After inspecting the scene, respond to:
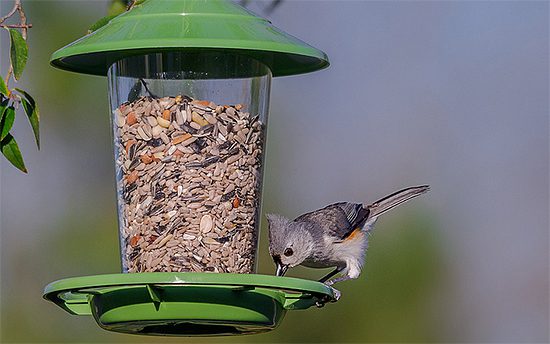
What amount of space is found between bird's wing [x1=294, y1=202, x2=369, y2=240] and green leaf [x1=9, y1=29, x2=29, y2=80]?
2.72 meters

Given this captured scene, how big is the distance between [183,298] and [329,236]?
2.65 metres

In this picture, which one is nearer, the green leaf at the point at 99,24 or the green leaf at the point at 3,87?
the green leaf at the point at 3,87

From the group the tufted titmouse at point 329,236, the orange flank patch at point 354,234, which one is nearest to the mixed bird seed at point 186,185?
the tufted titmouse at point 329,236

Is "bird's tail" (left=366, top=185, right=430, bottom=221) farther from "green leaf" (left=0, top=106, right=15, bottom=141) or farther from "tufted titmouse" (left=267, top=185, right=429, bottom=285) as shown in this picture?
A: "green leaf" (left=0, top=106, right=15, bottom=141)

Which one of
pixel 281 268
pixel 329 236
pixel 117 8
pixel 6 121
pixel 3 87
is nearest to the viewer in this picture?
pixel 3 87

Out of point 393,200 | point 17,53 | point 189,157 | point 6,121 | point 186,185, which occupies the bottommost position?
point 393,200

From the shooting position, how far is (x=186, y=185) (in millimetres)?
4867

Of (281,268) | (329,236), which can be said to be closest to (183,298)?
(281,268)

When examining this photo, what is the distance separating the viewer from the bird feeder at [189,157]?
4.50m

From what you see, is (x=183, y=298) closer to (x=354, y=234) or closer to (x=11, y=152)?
(x=11, y=152)

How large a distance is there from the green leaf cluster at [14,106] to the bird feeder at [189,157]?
0.24m

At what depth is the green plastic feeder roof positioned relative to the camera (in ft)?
14.4

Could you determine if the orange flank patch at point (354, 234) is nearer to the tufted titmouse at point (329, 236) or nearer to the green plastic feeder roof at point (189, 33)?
the tufted titmouse at point (329, 236)

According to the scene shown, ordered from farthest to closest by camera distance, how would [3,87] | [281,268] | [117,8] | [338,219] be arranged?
1. [338,219]
2. [281,268]
3. [117,8]
4. [3,87]
